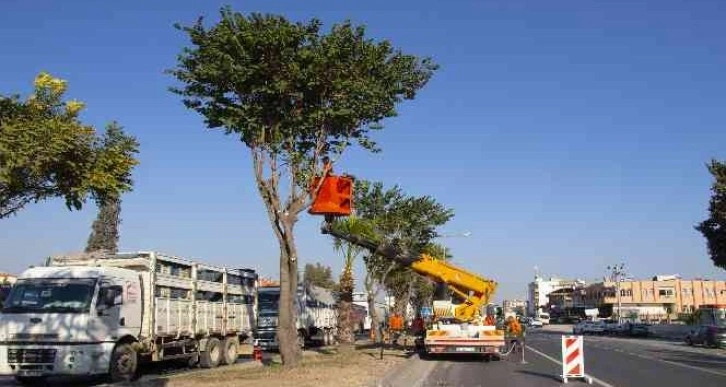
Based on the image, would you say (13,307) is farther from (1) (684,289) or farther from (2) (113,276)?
(1) (684,289)

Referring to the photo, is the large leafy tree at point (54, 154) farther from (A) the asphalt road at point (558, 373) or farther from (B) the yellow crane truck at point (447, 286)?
(A) the asphalt road at point (558, 373)

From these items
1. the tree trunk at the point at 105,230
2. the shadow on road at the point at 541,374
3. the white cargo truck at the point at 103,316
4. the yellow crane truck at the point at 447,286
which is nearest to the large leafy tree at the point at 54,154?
the white cargo truck at the point at 103,316

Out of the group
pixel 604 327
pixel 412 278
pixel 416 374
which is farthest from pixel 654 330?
pixel 416 374

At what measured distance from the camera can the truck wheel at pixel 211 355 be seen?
21.4 m

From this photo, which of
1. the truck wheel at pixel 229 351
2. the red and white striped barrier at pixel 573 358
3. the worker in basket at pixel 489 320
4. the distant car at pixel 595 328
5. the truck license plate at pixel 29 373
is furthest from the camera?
the distant car at pixel 595 328

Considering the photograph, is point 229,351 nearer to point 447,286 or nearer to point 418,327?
point 447,286

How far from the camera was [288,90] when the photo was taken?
63.1 feet

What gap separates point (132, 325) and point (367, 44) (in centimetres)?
942

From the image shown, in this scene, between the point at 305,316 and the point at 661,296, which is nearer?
the point at 305,316

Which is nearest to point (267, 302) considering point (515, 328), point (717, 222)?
point (515, 328)

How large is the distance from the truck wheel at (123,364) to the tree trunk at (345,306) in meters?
23.1

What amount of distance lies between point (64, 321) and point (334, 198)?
716cm

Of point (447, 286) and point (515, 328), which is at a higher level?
point (447, 286)

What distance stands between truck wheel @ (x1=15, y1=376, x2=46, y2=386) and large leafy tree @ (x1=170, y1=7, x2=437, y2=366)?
236 inches
